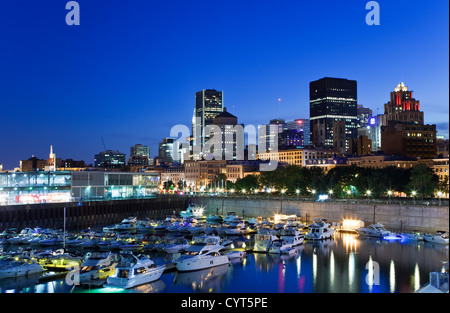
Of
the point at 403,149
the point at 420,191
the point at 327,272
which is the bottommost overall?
the point at 327,272

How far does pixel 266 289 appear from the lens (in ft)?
117

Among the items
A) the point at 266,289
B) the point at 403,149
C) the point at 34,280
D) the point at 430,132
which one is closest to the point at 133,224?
the point at 34,280

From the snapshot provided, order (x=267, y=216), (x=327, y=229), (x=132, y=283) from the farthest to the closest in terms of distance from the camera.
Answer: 1. (x=267, y=216)
2. (x=327, y=229)
3. (x=132, y=283)

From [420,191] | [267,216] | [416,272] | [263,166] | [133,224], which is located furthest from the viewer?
[263,166]

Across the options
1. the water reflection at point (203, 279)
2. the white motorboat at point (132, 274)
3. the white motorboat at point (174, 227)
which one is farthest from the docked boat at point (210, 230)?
the white motorboat at point (132, 274)

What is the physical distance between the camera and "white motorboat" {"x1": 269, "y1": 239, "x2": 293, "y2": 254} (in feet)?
167

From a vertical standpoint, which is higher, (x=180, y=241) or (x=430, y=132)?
(x=430, y=132)

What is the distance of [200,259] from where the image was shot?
4191 cm

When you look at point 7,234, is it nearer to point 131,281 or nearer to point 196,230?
point 196,230

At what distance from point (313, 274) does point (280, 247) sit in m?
10.2

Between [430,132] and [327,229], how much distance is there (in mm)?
129028

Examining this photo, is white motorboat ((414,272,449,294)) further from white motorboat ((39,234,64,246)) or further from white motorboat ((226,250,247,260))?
white motorboat ((39,234,64,246))

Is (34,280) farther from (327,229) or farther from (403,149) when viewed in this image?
(403,149)

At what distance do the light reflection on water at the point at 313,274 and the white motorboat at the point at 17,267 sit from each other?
0.76 m
